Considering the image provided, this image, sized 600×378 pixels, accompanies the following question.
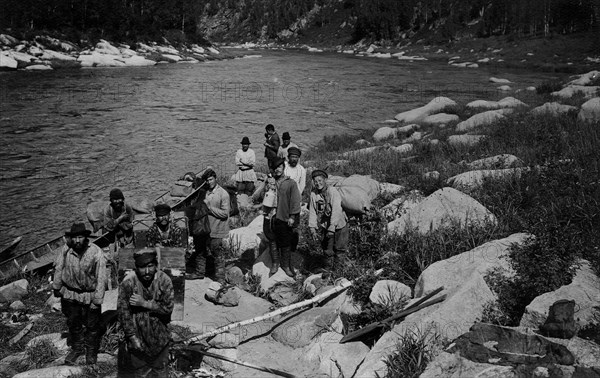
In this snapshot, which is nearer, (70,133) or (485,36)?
(70,133)

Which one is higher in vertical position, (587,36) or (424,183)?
(587,36)

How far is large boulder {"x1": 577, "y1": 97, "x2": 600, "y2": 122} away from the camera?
1497 centimetres

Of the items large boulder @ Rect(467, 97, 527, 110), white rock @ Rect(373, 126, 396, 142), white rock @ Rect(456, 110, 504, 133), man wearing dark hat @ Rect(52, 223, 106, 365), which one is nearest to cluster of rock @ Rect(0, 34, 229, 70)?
white rock @ Rect(373, 126, 396, 142)

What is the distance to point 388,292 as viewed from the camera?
691 centimetres

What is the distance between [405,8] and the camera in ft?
342

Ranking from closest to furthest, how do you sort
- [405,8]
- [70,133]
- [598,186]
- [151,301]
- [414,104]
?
[151,301] < [598,186] < [70,133] < [414,104] < [405,8]

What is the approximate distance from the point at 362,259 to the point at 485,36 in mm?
79664

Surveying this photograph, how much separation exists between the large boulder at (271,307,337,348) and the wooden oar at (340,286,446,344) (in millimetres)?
724

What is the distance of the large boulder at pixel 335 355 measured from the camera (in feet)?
19.4

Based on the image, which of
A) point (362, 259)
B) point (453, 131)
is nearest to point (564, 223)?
point (362, 259)

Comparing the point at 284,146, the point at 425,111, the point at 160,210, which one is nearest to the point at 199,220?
the point at 160,210

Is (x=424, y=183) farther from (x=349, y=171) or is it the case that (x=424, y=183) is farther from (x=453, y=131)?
(x=453, y=131)

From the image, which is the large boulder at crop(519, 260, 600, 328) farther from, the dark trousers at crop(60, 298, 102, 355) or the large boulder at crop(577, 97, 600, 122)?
the large boulder at crop(577, 97, 600, 122)

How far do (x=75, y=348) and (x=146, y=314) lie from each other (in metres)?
1.80
